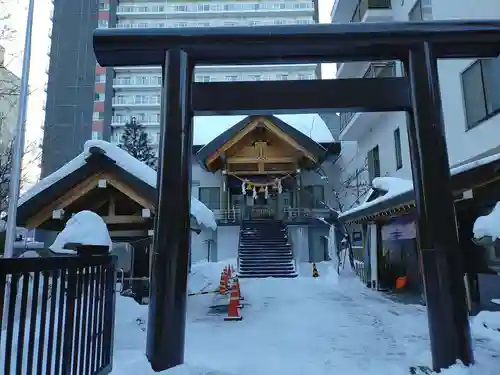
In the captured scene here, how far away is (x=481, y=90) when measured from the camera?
33.3 feet

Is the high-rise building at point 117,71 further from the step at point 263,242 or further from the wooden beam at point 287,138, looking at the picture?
the step at point 263,242

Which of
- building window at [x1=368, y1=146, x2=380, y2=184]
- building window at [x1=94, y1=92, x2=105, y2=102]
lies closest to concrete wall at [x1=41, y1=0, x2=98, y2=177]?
building window at [x1=94, y1=92, x2=105, y2=102]

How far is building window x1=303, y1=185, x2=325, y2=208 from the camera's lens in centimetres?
2416

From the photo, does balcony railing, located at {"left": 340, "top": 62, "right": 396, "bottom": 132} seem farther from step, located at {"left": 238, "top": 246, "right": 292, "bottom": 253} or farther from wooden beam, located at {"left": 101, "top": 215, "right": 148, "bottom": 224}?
wooden beam, located at {"left": 101, "top": 215, "right": 148, "bottom": 224}

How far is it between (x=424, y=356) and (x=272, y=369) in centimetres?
211

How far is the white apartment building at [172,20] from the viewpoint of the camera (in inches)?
2019

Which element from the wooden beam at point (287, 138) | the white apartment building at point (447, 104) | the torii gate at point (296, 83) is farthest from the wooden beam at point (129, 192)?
the wooden beam at point (287, 138)

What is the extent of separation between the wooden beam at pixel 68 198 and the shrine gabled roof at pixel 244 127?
438 inches

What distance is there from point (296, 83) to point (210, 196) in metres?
19.6

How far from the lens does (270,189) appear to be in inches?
981

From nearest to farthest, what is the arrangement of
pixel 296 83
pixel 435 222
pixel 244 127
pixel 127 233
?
pixel 435 222, pixel 296 83, pixel 127 233, pixel 244 127

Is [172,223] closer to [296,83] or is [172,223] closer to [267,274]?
[296,83]

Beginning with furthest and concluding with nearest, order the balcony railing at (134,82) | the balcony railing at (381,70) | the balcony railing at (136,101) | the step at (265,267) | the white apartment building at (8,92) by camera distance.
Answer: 1. the balcony railing at (134,82)
2. the balcony railing at (136,101)
3. the step at (265,267)
4. the balcony railing at (381,70)
5. the white apartment building at (8,92)

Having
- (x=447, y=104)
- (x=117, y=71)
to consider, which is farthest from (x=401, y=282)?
(x=117, y=71)
